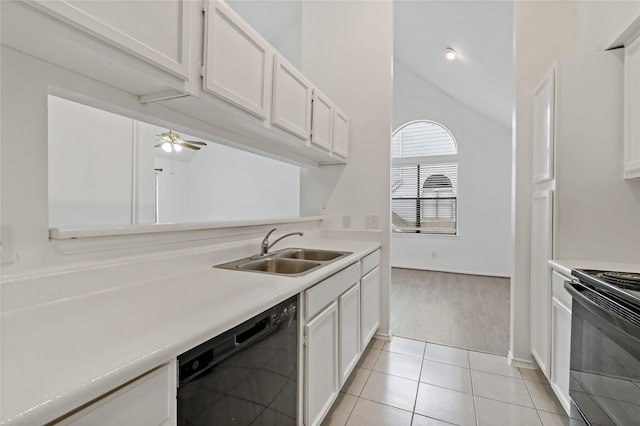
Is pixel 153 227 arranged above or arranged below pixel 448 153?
below

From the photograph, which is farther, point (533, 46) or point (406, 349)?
point (406, 349)

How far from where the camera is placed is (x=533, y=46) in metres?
2.16

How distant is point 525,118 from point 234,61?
213 cm

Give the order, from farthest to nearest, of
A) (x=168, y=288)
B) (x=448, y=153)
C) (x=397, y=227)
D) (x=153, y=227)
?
(x=397, y=227), (x=448, y=153), (x=153, y=227), (x=168, y=288)

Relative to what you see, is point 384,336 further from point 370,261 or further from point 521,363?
point 521,363

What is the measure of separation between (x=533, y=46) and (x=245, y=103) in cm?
221

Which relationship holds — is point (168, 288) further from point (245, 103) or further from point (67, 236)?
point (245, 103)

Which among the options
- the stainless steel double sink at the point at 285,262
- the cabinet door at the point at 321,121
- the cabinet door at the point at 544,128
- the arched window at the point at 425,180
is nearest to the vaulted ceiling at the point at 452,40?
the arched window at the point at 425,180

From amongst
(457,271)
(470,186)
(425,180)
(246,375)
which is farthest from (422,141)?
(246,375)

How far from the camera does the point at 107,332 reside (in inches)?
27.7

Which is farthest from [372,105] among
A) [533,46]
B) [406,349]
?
[406,349]

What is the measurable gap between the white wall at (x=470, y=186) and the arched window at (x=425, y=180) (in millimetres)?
146

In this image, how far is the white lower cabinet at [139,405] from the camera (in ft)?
1.71

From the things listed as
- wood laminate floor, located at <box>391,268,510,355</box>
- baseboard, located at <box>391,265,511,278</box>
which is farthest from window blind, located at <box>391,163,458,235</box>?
wood laminate floor, located at <box>391,268,510,355</box>
